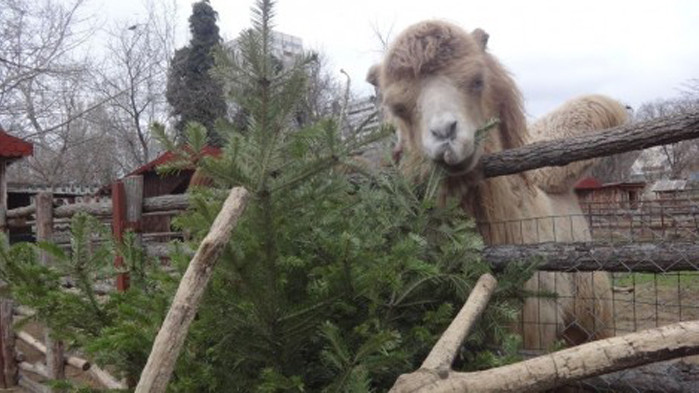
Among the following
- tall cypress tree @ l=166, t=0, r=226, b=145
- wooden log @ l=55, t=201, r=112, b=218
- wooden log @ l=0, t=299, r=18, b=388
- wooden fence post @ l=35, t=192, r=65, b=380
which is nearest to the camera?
wooden log @ l=55, t=201, r=112, b=218

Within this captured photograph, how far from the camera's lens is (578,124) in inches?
145

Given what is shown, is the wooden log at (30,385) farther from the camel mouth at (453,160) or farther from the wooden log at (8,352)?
the camel mouth at (453,160)

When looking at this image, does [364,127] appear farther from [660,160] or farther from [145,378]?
[660,160]

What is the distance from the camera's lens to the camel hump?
3.62 m

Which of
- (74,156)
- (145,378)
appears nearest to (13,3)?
(145,378)

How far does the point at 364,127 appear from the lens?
1.71 meters

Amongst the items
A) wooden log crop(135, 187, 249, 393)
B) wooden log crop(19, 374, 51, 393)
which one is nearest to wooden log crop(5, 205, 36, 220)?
wooden log crop(19, 374, 51, 393)

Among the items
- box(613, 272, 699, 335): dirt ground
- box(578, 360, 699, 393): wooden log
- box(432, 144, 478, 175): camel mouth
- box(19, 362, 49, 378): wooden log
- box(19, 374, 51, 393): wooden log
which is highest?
box(432, 144, 478, 175): camel mouth

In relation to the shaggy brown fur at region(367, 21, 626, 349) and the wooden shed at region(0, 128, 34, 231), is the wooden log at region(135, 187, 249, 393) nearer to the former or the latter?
the shaggy brown fur at region(367, 21, 626, 349)

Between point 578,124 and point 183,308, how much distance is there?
10.4 ft

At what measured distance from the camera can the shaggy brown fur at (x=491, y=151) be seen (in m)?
2.75

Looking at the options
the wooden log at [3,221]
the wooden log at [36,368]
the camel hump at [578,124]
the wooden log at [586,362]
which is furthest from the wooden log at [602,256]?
the wooden log at [3,221]

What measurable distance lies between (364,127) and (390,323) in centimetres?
74

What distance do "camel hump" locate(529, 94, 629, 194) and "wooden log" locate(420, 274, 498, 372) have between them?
1.93 meters
